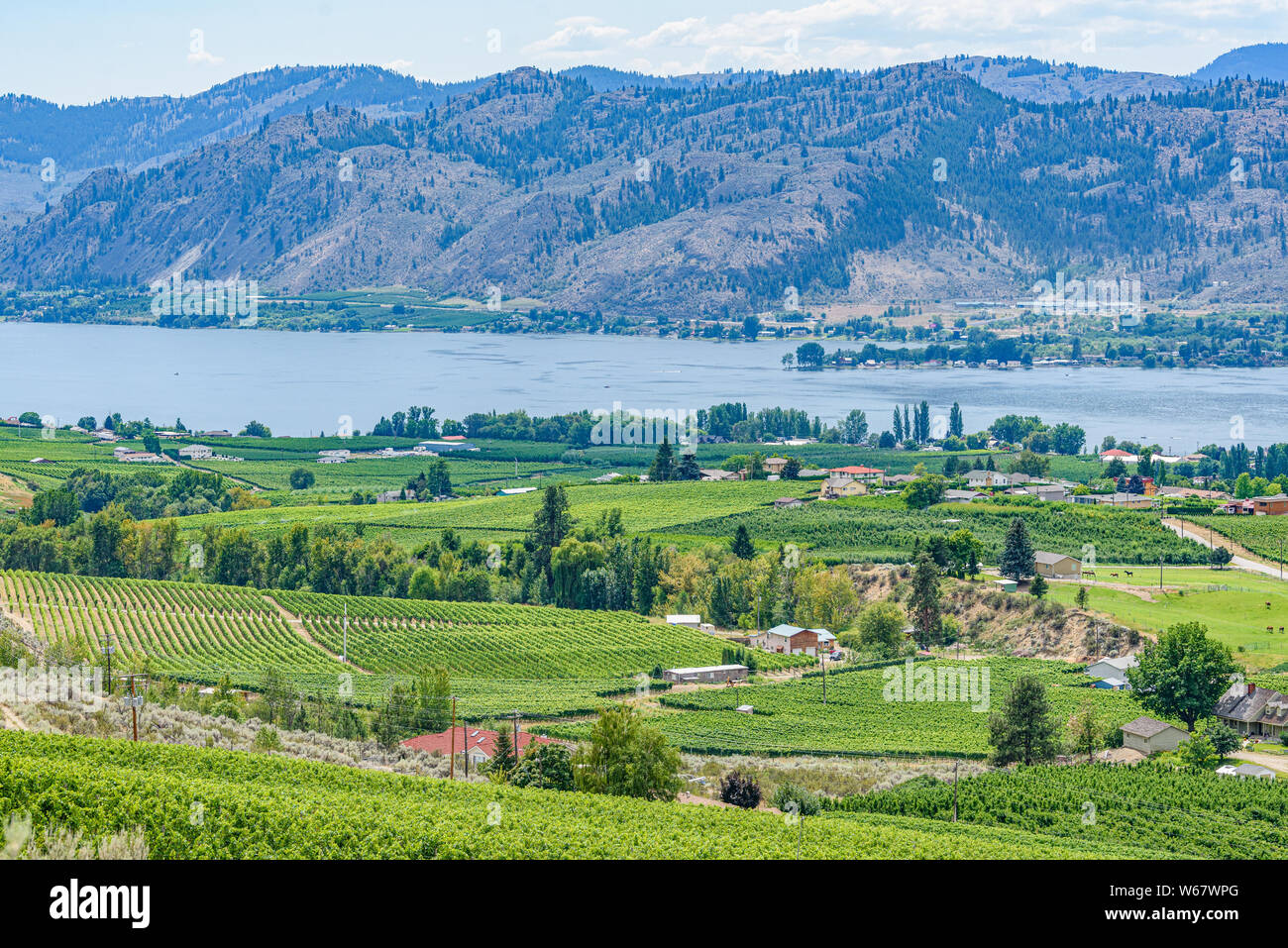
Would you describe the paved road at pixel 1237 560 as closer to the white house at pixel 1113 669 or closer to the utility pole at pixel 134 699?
the white house at pixel 1113 669

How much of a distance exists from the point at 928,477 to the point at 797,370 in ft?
284

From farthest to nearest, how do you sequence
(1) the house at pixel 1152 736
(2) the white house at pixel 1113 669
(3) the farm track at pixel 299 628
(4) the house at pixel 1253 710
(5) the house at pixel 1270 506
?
1. (5) the house at pixel 1270 506
2. (3) the farm track at pixel 299 628
3. (2) the white house at pixel 1113 669
4. (4) the house at pixel 1253 710
5. (1) the house at pixel 1152 736

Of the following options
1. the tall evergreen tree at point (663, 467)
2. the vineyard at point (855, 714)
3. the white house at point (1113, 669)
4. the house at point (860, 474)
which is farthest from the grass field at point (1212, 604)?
the tall evergreen tree at point (663, 467)

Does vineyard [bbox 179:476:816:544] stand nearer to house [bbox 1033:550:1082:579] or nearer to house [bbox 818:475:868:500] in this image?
house [bbox 818:475:868:500]

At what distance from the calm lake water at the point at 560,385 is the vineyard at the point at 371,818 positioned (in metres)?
80.0

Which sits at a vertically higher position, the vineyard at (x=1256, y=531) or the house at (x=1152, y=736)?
the vineyard at (x=1256, y=531)

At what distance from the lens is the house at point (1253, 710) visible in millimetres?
30219

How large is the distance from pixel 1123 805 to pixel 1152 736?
6640mm

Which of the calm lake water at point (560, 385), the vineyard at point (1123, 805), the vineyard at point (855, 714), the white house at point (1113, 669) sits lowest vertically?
the vineyard at point (855, 714)

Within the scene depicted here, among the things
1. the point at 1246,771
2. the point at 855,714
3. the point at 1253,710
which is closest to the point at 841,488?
the point at 855,714

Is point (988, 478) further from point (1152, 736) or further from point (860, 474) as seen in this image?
point (1152, 736)

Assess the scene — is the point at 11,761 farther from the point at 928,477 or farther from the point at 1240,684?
the point at 928,477

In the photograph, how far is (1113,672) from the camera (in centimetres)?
3725
